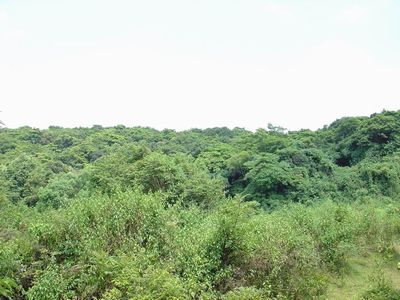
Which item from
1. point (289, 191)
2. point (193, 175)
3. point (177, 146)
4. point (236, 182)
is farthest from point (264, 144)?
point (177, 146)

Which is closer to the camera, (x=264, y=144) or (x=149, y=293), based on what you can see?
(x=149, y=293)

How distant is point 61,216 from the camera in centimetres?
861

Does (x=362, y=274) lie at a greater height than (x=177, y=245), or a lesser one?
lesser

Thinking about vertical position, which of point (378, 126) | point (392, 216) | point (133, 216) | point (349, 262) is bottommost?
point (349, 262)

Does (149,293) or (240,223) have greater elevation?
(240,223)

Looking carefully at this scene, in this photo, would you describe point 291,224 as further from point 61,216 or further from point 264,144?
point 264,144

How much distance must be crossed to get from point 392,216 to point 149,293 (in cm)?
888

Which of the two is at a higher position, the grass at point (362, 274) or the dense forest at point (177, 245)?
the dense forest at point (177, 245)

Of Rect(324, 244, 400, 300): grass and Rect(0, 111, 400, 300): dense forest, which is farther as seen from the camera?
Rect(324, 244, 400, 300): grass

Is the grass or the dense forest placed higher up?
the dense forest

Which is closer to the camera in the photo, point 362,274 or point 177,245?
point 177,245

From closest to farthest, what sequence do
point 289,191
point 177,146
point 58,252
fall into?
point 58,252, point 289,191, point 177,146

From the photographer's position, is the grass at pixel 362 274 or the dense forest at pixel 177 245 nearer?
the dense forest at pixel 177 245

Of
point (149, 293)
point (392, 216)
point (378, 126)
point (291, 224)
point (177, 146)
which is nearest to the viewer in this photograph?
point (149, 293)
